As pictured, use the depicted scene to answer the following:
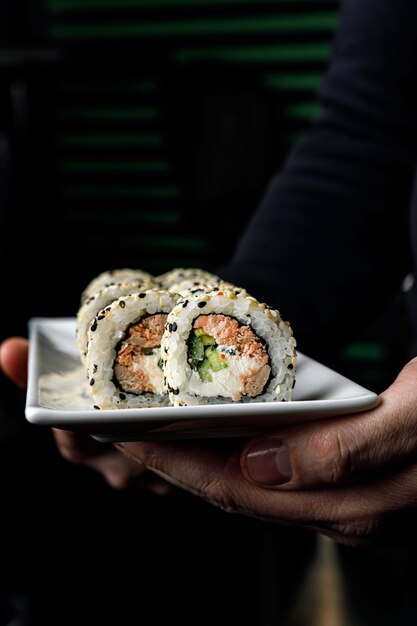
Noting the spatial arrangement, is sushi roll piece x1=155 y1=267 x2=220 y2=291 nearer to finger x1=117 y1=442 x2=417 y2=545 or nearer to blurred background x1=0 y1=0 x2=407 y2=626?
finger x1=117 y1=442 x2=417 y2=545

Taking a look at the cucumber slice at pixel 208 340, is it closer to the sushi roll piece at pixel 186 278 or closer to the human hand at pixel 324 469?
the human hand at pixel 324 469

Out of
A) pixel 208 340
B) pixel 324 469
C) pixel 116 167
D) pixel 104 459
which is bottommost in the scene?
pixel 104 459

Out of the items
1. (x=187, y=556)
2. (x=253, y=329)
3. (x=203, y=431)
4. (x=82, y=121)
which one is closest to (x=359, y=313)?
(x=253, y=329)

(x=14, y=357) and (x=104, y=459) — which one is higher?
(x=14, y=357)

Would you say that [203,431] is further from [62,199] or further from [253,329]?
[62,199]

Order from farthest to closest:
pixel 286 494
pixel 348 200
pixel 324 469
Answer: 1. pixel 348 200
2. pixel 286 494
3. pixel 324 469

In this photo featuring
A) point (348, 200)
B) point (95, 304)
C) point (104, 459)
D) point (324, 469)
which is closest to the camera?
point (324, 469)

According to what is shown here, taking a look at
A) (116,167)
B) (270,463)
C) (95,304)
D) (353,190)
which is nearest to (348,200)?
(353,190)

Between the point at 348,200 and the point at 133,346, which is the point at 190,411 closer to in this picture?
the point at 133,346
